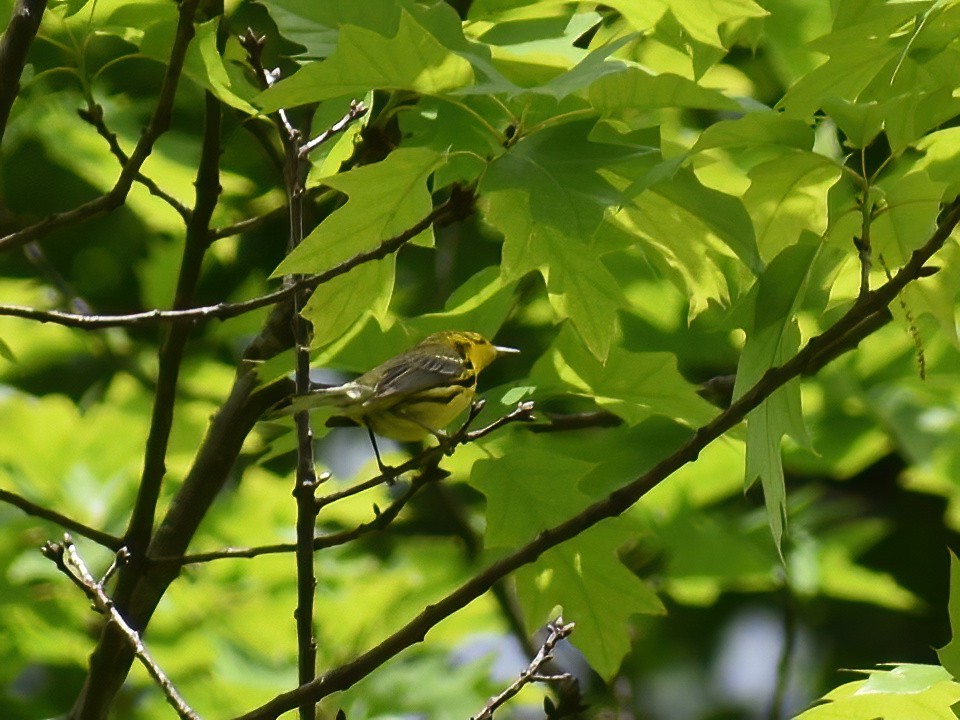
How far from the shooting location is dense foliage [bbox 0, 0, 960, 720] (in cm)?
173

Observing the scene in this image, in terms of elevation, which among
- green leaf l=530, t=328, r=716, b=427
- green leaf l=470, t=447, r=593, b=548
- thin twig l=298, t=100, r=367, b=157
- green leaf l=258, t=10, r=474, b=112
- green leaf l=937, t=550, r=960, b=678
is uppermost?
thin twig l=298, t=100, r=367, b=157

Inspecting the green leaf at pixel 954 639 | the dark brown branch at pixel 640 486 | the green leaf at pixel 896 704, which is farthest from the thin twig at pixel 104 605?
the green leaf at pixel 954 639

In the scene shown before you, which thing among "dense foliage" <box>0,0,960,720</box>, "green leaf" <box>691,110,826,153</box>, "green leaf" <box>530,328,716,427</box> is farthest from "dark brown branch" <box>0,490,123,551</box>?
"green leaf" <box>691,110,826,153</box>

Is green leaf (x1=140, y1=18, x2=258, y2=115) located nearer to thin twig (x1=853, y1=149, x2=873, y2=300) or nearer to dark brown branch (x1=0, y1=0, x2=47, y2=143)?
dark brown branch (x1=0, y1=0, x2=47, y2=143)

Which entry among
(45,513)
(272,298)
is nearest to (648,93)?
(272,298)

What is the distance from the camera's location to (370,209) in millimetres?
1808

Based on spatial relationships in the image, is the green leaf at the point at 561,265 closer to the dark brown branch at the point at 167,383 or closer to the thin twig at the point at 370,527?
the thin twig at the point at 370,527

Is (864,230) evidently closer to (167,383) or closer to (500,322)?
(500,322)

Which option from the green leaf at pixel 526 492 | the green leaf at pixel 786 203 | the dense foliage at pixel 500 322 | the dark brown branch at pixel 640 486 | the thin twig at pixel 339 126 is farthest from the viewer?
the green leaf at pixel 526 492

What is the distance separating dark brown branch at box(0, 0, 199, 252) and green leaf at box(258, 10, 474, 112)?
27cm

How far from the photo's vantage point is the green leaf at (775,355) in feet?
5.90

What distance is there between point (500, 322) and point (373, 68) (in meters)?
0.70

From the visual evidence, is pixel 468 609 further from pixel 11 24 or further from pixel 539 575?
pixel 11 24

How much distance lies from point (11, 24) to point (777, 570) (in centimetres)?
266
